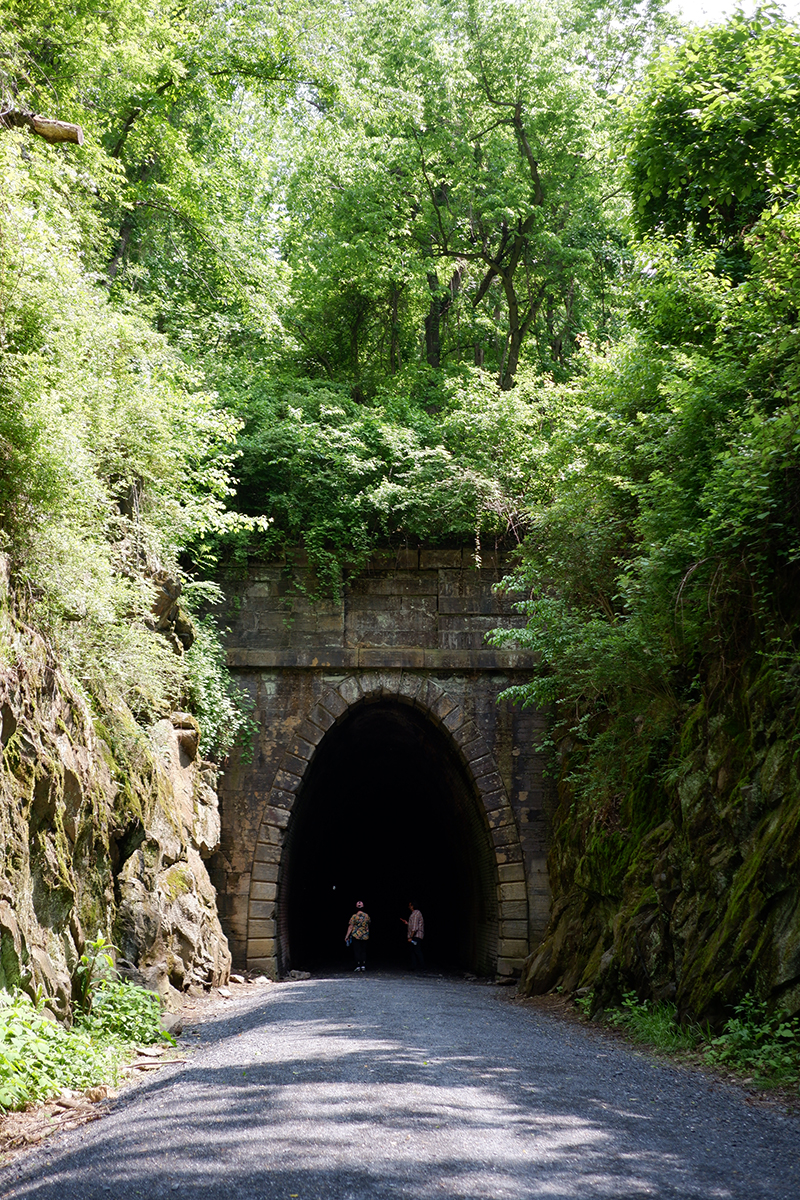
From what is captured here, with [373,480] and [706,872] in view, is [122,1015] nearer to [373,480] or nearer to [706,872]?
[706,872]

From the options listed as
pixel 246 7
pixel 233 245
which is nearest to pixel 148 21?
pixel 246 7

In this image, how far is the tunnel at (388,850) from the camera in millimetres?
14273

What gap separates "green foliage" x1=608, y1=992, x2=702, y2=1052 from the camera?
599 centimetres

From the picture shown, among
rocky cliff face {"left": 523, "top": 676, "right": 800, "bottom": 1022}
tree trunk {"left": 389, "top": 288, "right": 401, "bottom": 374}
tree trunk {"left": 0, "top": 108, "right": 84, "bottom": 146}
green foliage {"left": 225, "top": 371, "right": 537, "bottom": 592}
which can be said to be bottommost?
rocky cliff face {"left": 523, "top": 676, "right": 800, "bottom": 1022}

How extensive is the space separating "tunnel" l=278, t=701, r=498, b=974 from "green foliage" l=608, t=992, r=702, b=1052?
584cm

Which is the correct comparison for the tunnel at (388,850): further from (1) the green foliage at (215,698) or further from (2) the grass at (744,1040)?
(2) the grass at (744,1040)

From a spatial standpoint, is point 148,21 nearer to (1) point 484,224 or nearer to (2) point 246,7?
(2) point 246,7

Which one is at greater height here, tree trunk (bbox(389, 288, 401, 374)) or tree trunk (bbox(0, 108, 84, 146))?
tree trunk (bbox(389, 288, 401, 374))

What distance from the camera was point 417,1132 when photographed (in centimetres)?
365

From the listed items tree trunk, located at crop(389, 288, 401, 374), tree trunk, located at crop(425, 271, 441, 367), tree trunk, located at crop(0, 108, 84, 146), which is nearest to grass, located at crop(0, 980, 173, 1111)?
tree trunk, located at crop(0, 108, 84, 146)

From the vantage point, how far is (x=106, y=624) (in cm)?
769

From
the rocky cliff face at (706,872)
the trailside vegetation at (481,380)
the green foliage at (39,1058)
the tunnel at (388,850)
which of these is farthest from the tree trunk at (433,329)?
the green foliage at (39,1058)

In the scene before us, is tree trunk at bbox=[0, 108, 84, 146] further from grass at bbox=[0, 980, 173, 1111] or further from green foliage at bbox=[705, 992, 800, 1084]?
green foliage at bbox=[705, 992, 800, 1084]

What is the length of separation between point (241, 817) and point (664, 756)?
6.78 metres
